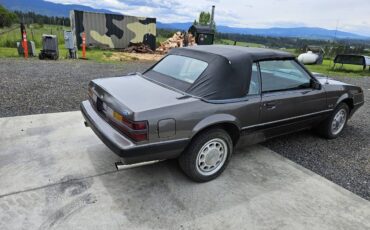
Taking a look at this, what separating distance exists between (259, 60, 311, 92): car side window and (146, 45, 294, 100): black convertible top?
0.68 ft

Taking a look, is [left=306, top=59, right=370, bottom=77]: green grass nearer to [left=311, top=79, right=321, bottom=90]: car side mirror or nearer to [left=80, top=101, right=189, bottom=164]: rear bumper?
[left=311, top=79, right=321, bottom=90]: car side mirror

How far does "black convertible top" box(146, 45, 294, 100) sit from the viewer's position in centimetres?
325

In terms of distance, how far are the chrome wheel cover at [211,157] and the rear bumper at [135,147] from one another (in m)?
0.34

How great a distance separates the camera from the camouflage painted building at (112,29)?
675 inches

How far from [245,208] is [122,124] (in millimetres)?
1568

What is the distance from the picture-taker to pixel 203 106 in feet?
9.99

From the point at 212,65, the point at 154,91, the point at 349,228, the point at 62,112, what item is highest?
the point at 212,65

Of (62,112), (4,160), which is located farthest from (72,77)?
(4,160)

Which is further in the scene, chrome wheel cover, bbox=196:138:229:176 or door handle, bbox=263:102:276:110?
door handle, bbox=263:102:276:110

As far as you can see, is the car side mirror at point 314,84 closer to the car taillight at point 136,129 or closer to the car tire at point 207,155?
the car tire at point 207,155

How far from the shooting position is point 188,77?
138 inches

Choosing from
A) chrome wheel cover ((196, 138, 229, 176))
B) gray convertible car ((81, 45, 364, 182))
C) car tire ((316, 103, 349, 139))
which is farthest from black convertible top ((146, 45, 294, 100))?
car tire ((316, 103, 349, 139))

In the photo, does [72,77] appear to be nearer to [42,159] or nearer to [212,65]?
[42,159]

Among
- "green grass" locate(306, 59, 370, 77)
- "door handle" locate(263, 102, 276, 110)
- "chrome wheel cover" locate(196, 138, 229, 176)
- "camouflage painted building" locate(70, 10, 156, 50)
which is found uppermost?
"camouflage painted building" locate(70, 10, 156, 50)
